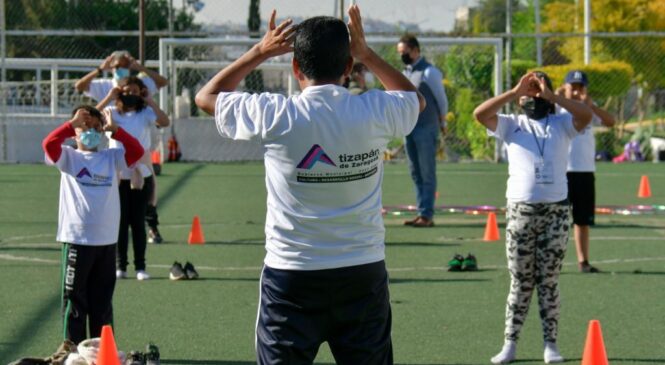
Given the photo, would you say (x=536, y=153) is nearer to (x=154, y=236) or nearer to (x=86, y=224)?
(x=86, y=224)

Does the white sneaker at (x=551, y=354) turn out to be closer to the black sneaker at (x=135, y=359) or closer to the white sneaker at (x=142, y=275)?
the black sneaker at (x=135, y=359)

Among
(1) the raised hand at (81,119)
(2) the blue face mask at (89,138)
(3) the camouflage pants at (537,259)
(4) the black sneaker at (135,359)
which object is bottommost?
(4) the black sneaker at (135,359)

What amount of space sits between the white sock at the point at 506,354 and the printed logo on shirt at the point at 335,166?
334cm

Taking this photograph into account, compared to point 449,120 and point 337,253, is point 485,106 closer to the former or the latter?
point 337,253

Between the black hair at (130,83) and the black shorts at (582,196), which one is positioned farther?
the black shorts at (582,196)

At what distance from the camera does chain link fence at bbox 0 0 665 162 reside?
24.4 metres

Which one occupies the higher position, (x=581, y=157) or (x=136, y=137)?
(x=136, y=137)

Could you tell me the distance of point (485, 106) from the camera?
8.04 m

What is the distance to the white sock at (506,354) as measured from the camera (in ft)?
25.3

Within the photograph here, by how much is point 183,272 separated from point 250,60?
630 centimetres

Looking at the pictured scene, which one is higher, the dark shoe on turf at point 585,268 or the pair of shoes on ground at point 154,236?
the pair of shoes on ground at point 154,236

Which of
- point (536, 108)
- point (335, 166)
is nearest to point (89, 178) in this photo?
point (536, 108)

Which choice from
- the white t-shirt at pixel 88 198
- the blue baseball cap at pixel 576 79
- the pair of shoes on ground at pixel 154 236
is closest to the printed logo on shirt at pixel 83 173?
the white t-shirt at pixel 88 198

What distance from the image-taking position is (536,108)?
26.9ft
